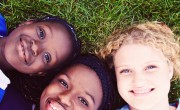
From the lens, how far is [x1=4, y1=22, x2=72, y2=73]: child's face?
7.73 feet

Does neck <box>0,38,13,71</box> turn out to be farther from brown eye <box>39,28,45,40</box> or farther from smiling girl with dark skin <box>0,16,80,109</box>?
brown eye <box>39,28,45,40</box>

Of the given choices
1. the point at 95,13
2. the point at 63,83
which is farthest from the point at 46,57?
the point at 95,13

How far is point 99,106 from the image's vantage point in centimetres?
243

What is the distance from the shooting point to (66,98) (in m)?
2.29

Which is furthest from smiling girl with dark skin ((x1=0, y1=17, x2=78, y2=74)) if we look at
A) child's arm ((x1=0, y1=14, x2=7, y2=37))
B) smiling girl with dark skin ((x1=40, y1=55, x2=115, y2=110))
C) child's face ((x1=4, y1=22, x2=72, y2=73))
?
child's arm ((x1=0, y1=14, x2=7, y2=37))

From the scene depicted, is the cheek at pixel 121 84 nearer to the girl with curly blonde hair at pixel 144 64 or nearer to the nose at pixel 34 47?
the girl with curly blonde hair at pixel 144 64

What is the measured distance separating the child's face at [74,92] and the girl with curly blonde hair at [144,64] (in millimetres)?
201

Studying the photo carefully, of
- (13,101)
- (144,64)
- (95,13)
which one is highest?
(95,13)

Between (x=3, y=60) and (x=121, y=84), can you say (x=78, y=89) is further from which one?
(x=3, y=60)

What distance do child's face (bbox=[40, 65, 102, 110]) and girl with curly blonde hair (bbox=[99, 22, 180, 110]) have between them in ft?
0.66

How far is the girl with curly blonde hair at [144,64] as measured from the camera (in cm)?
234

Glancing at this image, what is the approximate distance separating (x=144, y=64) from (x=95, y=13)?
32.7 inches

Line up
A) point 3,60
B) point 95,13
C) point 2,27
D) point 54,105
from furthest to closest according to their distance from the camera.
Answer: point 95,13 < point 2,27 < point 3,60 < point 54,105

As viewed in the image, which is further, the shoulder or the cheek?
the shoulder
